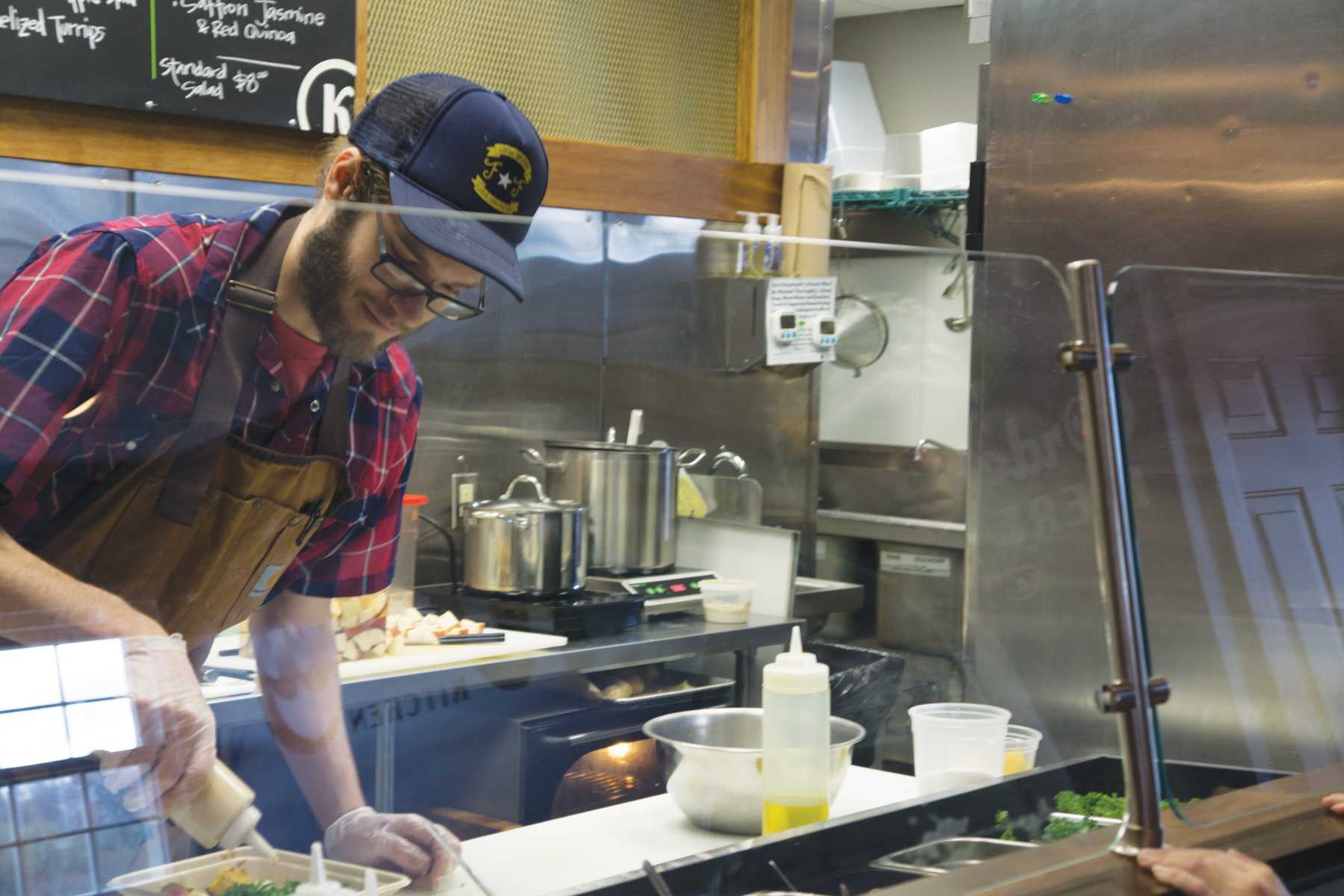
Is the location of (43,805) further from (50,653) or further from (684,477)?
(684,477)

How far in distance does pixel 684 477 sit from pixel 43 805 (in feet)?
2.73

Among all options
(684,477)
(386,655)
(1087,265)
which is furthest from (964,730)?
(386,655)

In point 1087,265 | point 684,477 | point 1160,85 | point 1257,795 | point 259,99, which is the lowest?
point 1257,795

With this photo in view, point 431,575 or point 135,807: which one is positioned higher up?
point 431,575

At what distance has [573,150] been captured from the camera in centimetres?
346

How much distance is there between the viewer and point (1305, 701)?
5.18 feet

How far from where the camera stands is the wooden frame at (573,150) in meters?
2.68

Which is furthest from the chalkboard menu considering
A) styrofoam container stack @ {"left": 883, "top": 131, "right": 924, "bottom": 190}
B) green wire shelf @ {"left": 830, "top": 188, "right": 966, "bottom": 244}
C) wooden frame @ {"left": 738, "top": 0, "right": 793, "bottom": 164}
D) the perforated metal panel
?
styrofoam container stack @ {"left": 883, "top": 131, "right": 924, "bottom": 190}

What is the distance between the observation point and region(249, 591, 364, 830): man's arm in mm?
983

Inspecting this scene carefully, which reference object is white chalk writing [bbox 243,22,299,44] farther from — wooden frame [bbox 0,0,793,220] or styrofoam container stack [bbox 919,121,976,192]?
styrofoam container stack [bbox 919,121,976,192]

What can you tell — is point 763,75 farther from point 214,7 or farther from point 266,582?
point 266,582

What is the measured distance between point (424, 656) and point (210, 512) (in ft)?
0.96

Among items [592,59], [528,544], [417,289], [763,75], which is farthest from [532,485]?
[763,75]

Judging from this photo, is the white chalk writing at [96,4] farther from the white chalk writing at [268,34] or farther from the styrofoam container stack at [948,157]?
the styrofoam container stack at [948,157]
